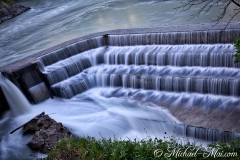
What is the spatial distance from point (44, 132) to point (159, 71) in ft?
18.9

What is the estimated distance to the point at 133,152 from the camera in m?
5.63

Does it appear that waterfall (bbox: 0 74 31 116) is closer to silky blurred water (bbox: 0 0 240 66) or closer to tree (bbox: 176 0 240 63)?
silky blurred water (bbox: 0 0 240 66)

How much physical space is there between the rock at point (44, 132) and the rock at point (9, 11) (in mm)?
21927

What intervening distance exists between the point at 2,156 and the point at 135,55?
23.9 ft

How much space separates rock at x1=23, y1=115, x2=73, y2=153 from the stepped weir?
94.2 inches

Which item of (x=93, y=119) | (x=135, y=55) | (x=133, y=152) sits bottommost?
(x=93, y=119)

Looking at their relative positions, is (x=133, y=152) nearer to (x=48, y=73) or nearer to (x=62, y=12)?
(x=48, y=73)

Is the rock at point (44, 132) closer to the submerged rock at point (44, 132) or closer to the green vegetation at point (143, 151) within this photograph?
the submerged rock at point (44, 132)

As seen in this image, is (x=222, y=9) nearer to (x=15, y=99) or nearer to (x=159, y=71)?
(x=159, y=71)

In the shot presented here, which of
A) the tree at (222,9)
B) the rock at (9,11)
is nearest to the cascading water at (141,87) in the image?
the tree at (222,9)

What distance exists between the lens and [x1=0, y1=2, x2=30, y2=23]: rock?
28669 mm

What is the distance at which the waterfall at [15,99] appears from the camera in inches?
448

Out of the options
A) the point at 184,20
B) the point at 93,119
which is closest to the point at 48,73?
the point at 93,119

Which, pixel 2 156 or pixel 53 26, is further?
pixel 53 26
